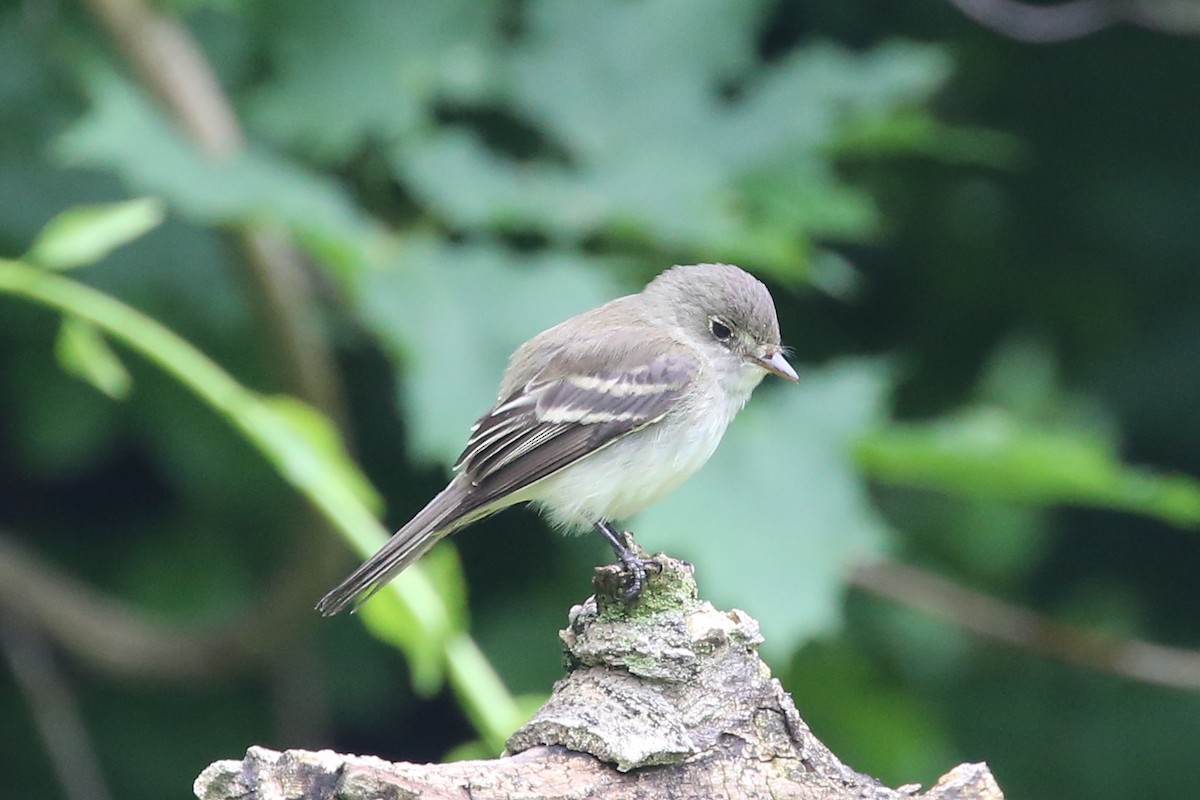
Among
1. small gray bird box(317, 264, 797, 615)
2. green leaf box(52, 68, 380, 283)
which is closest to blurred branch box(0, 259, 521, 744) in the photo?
small gray bird box(317, 264, 797, 615)

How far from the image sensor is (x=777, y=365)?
4551 mm

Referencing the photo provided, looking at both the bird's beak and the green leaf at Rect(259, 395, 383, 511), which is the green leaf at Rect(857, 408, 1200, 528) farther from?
the green leaf at Rect(259, 395, 383, 511)

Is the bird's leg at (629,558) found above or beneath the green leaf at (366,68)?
beneath

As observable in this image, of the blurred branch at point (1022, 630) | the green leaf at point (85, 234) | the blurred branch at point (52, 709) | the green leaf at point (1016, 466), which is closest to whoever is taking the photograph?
the green leaf at point (85, 234)

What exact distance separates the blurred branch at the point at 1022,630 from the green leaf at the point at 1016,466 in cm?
87

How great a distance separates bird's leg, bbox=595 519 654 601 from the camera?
2.85 meters

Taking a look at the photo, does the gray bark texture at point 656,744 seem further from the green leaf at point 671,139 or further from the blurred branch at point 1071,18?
the blurred branch at point 1071,18

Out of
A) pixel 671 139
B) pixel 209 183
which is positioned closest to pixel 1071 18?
pixel 671 139

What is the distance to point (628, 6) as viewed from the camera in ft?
17.1

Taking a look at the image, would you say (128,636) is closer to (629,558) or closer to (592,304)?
(592,304)

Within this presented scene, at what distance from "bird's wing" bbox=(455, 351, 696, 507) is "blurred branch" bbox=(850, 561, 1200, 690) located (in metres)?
1.33

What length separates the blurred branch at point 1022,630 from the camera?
211 inches

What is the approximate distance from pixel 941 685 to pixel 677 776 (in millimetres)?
4273

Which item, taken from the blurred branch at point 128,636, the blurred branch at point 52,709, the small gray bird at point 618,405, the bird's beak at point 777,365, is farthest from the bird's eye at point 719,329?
the blurred branch at point 52,709
